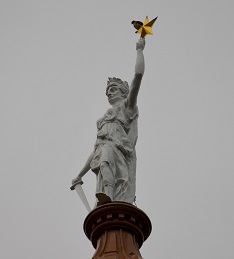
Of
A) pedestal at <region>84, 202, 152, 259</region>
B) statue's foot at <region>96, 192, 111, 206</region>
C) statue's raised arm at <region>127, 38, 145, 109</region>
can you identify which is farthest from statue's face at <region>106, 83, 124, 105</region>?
pedestal at <region>84, 202, 152, 259</region>

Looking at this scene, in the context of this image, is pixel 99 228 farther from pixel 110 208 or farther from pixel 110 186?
pixel 110 186

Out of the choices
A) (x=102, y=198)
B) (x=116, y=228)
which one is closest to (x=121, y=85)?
(x=102, y=198)

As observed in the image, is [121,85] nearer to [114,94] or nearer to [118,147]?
[114,94]

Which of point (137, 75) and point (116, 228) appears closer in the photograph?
point (116, 228)

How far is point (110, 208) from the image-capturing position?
27.3 feet

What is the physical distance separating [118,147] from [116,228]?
75.6 inches

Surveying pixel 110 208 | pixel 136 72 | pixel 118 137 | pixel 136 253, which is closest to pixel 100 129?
pixel 118 137

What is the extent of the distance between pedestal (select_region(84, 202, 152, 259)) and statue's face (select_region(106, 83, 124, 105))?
3.27 meters

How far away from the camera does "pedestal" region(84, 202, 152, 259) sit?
8109mm

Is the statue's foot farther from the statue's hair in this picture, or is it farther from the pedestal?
the statue's hair

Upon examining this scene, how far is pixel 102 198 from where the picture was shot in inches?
334

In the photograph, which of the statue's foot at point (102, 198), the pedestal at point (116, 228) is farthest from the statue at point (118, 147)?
the pedestal at point (116, 228)

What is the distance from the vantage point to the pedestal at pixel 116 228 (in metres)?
8.11

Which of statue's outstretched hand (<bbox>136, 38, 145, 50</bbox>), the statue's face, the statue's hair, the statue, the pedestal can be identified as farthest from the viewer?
the statue's hair
